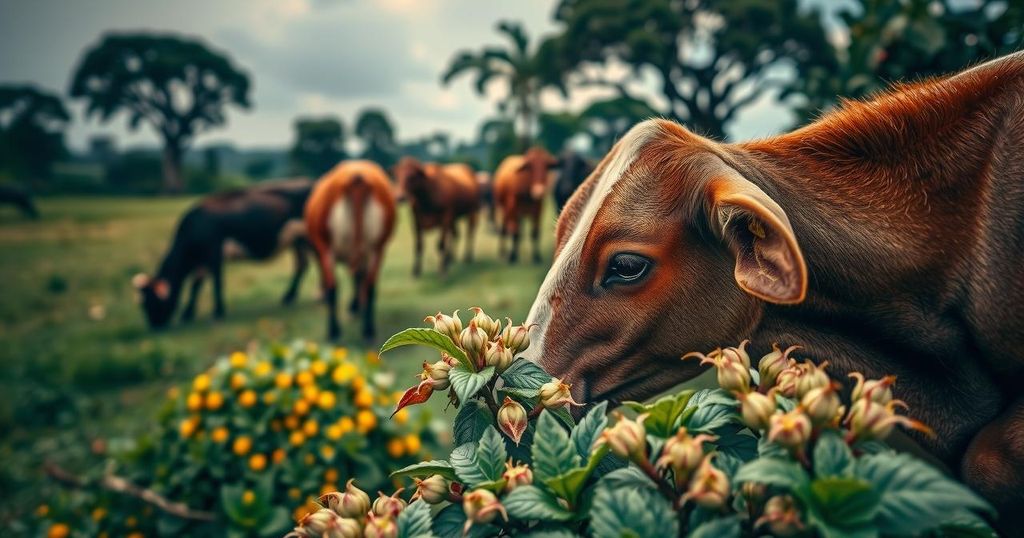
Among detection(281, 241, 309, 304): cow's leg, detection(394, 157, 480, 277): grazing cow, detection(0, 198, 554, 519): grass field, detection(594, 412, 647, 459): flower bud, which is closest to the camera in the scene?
detection(594, 412, 647, 459): flower bud

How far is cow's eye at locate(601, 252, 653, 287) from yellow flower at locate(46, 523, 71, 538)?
3.55m

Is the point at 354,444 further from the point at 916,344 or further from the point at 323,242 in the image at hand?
the point at 323,242

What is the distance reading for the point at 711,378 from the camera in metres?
3.53

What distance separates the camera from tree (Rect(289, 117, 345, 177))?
4716 centimetres

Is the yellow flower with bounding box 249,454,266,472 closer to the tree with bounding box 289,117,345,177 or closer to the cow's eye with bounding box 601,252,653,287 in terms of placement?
the cow's eye with bounding box 601,252,653,287

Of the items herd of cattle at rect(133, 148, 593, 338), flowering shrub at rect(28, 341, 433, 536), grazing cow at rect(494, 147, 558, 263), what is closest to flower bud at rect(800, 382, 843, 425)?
flowering shrub at rect(28, 341, 433, 536)

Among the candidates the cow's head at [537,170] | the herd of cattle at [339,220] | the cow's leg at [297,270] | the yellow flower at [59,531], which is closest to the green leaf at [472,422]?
the yellow flower at [59,531]

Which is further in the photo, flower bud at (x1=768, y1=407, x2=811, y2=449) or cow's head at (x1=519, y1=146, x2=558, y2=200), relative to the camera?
cow's head at (x1=519, y1=146, x2=558, y2=200)

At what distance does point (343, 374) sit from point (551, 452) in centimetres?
278

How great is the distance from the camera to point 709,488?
0.79 m

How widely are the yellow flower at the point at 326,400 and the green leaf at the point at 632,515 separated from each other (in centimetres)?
278

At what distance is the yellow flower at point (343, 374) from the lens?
3.50 meters

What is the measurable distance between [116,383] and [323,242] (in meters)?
2.76

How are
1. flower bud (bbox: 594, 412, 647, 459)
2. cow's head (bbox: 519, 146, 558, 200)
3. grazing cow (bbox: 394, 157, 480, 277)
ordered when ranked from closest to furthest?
flower bud (bbox: 594, 412, 647, 459) → cow's head (bbox: 519, 146, 558, 200) → grazing cow (bbox: 394, 157, 480, 277)
